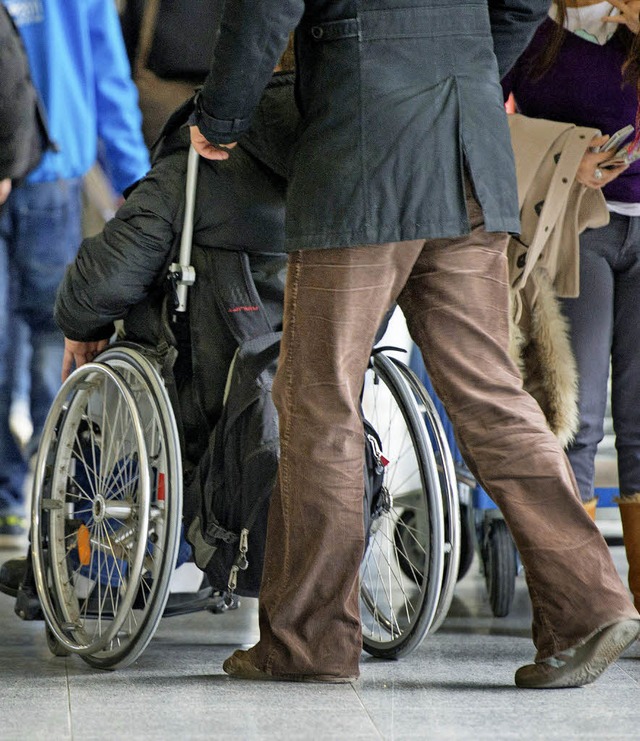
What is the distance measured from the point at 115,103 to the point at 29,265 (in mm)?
543

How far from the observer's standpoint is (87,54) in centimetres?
373

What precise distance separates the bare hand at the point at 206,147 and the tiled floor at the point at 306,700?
2.91 ft

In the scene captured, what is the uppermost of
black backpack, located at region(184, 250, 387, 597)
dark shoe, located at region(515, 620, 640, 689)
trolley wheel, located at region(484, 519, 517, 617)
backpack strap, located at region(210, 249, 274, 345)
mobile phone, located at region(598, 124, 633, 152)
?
mobile phone, located at region(598, 124, 633, 152)

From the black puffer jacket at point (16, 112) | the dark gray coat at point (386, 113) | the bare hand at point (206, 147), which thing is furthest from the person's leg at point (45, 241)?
the dark gray coat at point (386, 113)

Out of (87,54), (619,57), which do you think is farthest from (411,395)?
(87,54)

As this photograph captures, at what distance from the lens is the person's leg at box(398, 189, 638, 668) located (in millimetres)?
2012

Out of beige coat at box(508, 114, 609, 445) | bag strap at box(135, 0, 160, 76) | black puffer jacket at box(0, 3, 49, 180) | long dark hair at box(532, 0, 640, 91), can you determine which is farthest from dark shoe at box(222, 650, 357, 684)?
bag strap at box(135, 0, 160, 76)

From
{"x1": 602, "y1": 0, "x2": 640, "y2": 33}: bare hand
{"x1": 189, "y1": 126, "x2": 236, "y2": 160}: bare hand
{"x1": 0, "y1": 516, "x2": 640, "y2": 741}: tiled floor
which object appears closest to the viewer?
{"x1": 0, "y1": 516, "x2": 640, "y2": 741}: tiled floor

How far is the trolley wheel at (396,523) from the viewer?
223 centimetres

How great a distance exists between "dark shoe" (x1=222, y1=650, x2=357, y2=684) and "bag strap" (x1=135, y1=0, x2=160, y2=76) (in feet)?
7.99

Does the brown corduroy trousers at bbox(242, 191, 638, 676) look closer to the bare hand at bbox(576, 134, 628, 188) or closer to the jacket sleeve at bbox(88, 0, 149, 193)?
the bare hand at bbox(576, 134, 628, 188)

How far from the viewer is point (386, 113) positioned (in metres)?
1.96

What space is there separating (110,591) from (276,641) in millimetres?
426

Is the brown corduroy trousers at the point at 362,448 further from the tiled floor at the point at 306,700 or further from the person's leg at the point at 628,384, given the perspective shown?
the person's leg at the point at 628,384
